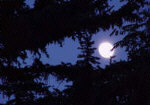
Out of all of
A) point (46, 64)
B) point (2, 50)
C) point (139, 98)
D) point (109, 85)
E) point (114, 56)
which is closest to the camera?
point (139, 98)

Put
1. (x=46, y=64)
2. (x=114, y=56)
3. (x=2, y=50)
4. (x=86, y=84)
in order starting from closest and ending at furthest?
1. (x=86, y=84)
2. (x=2, y=50)
3. (x=46, y=64)
4. (x=114, y=56)

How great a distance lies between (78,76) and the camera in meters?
6.50

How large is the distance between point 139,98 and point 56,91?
3.68 m

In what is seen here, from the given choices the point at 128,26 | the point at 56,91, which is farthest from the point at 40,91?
the point at 128,26

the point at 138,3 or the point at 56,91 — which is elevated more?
the point at 138,3

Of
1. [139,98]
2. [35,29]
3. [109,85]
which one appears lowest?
[139,98]

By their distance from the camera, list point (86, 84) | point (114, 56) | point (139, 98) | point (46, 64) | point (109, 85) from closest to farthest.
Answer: point (139, 98) < point (109, 85) < point (86, 84) < point (46, 64) < point (114, 56)

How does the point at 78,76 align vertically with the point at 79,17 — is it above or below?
below

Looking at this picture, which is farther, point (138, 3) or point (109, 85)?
point (138, 3)

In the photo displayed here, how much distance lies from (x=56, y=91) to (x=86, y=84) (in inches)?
55.8

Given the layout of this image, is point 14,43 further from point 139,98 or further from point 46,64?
point 139,98

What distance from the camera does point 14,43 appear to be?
20.0 ft

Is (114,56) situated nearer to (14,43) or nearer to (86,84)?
(86,84)

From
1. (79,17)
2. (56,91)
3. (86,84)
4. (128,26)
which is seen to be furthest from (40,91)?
(128,26)
